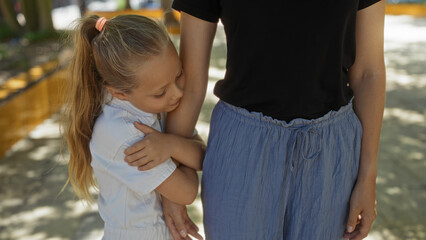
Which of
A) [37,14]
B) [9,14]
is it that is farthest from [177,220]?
[37,14]

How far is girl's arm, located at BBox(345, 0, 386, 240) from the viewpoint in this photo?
58.9 inches

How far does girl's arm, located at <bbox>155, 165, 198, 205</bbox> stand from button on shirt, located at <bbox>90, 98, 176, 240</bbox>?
2 centimetres

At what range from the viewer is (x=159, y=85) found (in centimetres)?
154

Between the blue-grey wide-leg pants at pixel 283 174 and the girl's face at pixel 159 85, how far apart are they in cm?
18

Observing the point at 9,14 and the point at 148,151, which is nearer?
the point at 148,151

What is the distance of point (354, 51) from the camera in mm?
1472

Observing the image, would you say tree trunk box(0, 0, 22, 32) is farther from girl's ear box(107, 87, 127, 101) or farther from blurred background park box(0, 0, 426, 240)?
girl's ear box(107, 87, 127, 101)

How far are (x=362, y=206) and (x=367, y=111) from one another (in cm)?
30

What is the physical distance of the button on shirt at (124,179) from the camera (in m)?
1.52

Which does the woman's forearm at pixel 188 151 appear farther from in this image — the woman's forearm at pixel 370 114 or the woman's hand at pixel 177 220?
the woman's forearm at pixel 370 114

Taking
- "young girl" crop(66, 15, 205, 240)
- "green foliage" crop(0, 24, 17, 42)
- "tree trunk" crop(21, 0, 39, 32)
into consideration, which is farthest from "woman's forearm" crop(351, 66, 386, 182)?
"tree trunk" crop(21, 0, 39, 32)

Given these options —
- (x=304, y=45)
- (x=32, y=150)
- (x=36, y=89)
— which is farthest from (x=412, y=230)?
(x=36, y=89)

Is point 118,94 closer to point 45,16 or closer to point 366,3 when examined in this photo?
point 366,3

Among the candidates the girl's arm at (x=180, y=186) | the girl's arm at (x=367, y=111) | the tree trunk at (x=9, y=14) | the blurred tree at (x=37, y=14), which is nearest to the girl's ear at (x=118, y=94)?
the girl's arm at (x=180, y=186)
